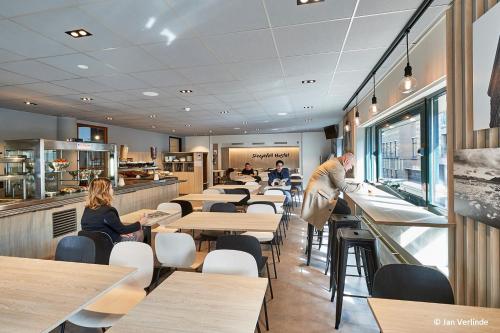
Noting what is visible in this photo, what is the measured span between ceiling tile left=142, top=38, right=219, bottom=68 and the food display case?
259cm

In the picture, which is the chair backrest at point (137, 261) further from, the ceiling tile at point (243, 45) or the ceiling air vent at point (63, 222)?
the ceiling air vent at point (63, 222)

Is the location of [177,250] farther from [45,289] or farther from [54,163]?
[54,163]

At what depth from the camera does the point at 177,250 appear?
2.68 meters

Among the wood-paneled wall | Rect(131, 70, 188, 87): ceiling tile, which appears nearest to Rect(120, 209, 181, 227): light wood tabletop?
Rect(131, 70, 188, 87): ceiling tile

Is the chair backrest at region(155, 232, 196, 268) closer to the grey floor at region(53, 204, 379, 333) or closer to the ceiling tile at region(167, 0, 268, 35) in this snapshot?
the grey floor at region(53, 204, 379, 333)

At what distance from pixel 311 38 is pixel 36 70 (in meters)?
3.63

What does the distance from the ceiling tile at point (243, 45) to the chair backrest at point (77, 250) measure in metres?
2.28

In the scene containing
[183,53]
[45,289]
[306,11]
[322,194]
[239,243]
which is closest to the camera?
[45,289]

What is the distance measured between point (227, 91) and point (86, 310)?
400 centimetres

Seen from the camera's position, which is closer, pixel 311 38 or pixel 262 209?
pixel 311 38

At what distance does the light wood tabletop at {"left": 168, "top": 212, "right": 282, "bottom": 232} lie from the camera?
3037 mm

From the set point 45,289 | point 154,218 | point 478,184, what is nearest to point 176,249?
point 154,218

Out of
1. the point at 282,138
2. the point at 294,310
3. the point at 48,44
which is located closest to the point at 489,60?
the point at 294,310

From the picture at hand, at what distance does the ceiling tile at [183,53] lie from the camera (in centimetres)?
293
